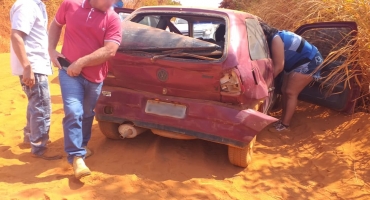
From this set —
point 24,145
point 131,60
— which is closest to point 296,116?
point 131,60

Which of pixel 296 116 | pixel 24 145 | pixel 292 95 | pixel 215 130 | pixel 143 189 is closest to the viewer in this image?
pixel 143 189

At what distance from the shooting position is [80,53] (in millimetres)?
3291

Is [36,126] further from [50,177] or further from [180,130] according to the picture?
[180,130]

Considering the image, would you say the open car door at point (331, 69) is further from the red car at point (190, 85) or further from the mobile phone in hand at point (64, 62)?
the mobile phone in hand at point (64, 62)

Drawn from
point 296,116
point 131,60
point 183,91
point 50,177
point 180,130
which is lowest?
point 296,116

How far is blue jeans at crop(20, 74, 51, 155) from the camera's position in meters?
3.64

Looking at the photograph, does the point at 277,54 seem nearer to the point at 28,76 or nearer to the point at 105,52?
the point at 105,52

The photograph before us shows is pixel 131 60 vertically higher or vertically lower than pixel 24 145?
higher

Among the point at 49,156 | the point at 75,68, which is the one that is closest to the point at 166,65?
the point at 75,68

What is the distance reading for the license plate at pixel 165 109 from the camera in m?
3.58

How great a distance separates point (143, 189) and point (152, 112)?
80 cm

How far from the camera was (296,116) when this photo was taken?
213 inches

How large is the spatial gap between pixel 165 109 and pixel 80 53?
0.98 metres

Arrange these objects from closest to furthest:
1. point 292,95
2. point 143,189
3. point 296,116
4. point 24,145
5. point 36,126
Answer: point 143,189 < point 36,126 < point 24,145 < point 292,95 < point 296,116
